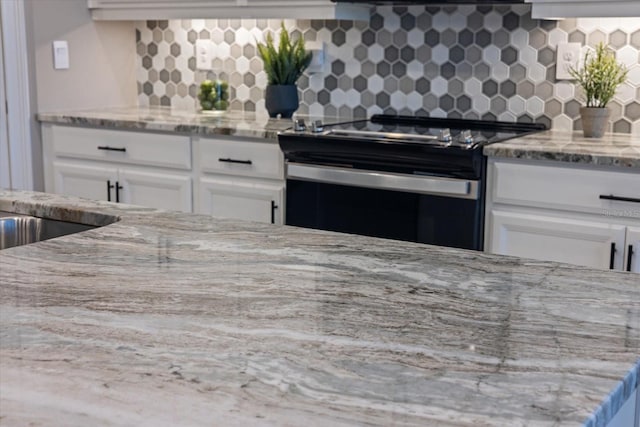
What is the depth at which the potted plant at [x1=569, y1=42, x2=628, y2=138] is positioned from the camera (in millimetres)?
2893

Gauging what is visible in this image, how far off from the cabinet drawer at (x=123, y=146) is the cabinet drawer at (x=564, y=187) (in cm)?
136

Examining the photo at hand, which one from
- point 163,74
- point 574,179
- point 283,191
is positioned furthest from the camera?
point 163,74

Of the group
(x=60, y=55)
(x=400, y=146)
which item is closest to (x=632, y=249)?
(x=400, y=146)

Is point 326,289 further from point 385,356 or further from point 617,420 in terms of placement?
point 617,420

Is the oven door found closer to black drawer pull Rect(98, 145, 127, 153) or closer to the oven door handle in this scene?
the oven door handle

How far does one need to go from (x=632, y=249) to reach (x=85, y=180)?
2.36m

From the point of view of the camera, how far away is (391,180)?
290 centimetres

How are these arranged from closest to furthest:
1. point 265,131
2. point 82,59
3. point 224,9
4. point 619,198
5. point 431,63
Answer: point 619,198, point 265,131, point 431,63, point 224,9, point 82,59

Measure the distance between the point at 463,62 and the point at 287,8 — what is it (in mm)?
750

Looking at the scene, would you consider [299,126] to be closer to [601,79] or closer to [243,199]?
[243,199]

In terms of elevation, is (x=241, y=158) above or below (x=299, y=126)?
below

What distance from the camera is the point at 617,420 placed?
0.99 meters

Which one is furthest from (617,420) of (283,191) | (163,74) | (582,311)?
(163,74)

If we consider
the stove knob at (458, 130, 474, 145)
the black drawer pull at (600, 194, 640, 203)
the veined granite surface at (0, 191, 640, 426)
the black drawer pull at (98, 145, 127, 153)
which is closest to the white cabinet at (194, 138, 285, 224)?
the black drawer pull at (98, 145, 127, 153)
